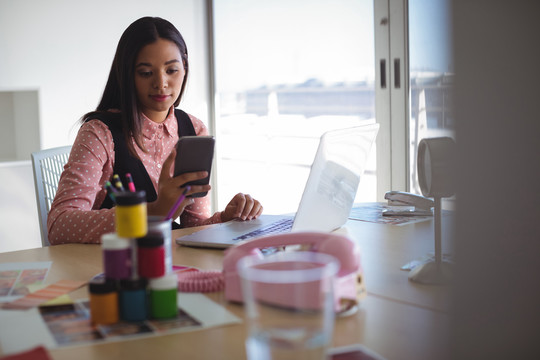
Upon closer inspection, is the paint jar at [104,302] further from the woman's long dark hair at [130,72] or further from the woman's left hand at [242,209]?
the woman's long dark hair at [130,72]

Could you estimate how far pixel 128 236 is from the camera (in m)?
0.84

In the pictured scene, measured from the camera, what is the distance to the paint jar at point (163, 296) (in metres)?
0.84

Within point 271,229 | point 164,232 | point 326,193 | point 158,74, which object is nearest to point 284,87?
point 158,74

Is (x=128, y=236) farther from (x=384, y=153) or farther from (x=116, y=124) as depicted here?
(x=384, y=153)

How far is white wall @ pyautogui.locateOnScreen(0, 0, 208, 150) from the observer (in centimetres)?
356

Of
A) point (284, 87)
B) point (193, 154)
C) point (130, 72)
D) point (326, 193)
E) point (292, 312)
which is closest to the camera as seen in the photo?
point (292, 312)

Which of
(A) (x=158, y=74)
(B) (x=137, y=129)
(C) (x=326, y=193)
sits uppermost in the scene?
(A) (x=158, y=74)

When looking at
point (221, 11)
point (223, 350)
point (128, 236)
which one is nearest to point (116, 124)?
point (128, 236)

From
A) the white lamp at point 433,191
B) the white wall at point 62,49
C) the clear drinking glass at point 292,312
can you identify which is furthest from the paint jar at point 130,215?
the white wall at point 62,49

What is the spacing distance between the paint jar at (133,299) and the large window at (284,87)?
2544 millimetres

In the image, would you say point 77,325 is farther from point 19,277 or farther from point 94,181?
point 94,181

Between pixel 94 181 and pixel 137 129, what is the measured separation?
26 centimetres

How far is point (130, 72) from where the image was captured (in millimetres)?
1867

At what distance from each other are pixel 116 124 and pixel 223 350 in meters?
1.28
